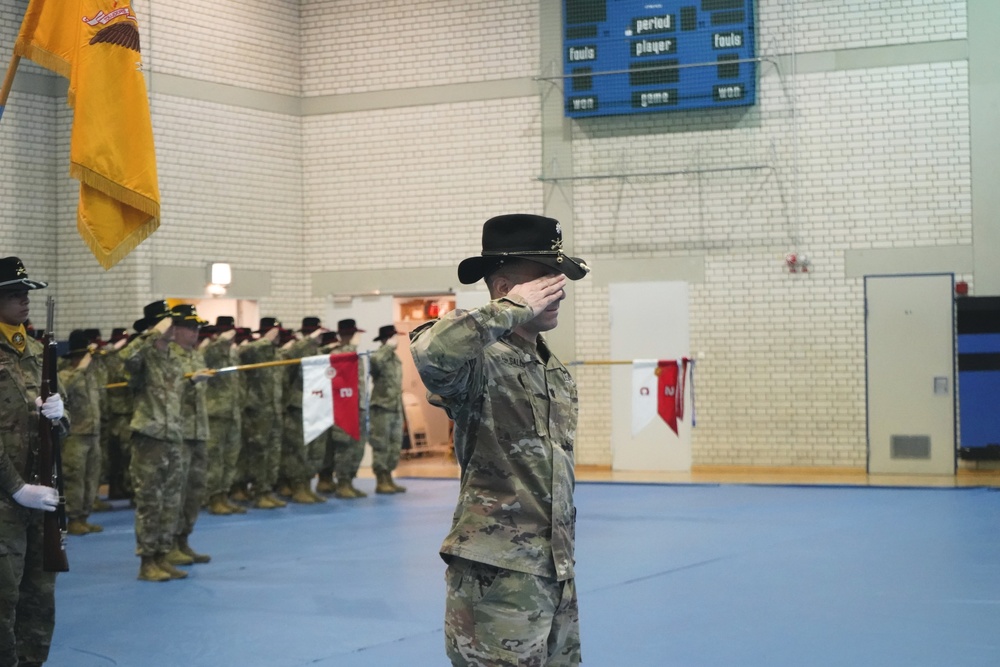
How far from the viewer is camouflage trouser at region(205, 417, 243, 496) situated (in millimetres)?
12961

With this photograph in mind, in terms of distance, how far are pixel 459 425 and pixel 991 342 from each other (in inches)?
564

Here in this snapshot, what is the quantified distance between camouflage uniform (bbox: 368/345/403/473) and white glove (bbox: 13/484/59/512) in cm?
943

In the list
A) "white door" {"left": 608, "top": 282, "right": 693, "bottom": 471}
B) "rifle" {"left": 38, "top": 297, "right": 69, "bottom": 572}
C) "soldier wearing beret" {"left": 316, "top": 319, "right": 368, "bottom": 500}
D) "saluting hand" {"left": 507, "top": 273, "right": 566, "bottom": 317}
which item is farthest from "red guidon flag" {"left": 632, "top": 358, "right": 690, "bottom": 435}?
"saluting hand" {"left": 507, "top": 273, "right": 566, "bottom": 317}

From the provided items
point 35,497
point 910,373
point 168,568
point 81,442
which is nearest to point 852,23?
point 910,373

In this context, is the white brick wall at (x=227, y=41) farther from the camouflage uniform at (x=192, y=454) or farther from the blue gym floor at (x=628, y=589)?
the camouflage uniform at (x=192, y=454)

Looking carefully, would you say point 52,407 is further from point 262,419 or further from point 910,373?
point 910,373

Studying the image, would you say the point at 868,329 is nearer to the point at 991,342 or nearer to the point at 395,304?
the point at 991,342

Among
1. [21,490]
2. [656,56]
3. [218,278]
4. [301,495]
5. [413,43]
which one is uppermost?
[413,43]


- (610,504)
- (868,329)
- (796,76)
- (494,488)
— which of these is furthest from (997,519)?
(494,488)

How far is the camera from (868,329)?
16.6m

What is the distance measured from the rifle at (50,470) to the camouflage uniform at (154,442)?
2951 mm

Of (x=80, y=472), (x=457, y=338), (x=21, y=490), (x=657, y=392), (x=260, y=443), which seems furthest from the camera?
(x=657, y=392)

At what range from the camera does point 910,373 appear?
53.9ft

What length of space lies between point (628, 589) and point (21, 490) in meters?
4.50
